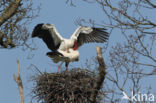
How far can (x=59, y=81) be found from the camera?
7.36 meters

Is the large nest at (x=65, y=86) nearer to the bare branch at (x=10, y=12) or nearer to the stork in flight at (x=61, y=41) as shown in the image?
the stork in flight at (x=61, y=41)

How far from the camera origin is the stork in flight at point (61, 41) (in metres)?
8.64

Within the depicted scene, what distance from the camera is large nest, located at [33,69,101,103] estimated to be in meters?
7.14

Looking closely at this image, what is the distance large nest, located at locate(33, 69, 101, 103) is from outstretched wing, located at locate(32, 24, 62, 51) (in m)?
1.58

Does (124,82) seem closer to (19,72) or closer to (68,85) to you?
(68,85)

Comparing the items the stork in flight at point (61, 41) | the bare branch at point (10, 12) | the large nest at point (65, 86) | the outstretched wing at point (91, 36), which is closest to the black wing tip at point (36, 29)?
the stork in flight at point (61, 41)

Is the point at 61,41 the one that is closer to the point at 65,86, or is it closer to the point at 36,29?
the point at 36,29

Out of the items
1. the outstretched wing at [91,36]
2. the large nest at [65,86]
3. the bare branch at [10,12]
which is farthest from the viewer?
the outstretched wing at [91,36]

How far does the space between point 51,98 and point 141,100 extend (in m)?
1.79

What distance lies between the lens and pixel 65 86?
23.7 feet

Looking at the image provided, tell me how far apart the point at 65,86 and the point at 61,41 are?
6.81 ft

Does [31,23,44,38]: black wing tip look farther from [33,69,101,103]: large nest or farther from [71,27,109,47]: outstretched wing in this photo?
[33,69,101,103]: large nest

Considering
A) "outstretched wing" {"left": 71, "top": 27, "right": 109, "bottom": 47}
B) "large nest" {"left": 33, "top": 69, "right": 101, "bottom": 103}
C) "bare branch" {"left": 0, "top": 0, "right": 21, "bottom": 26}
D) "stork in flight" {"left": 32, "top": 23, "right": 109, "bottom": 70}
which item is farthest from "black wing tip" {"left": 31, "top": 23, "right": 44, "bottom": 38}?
"large nest" {"left": 33, "top": 69, "right": 101, "bottom": 103}

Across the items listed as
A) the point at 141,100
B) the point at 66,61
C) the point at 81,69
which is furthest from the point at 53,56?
the point at 141,100
